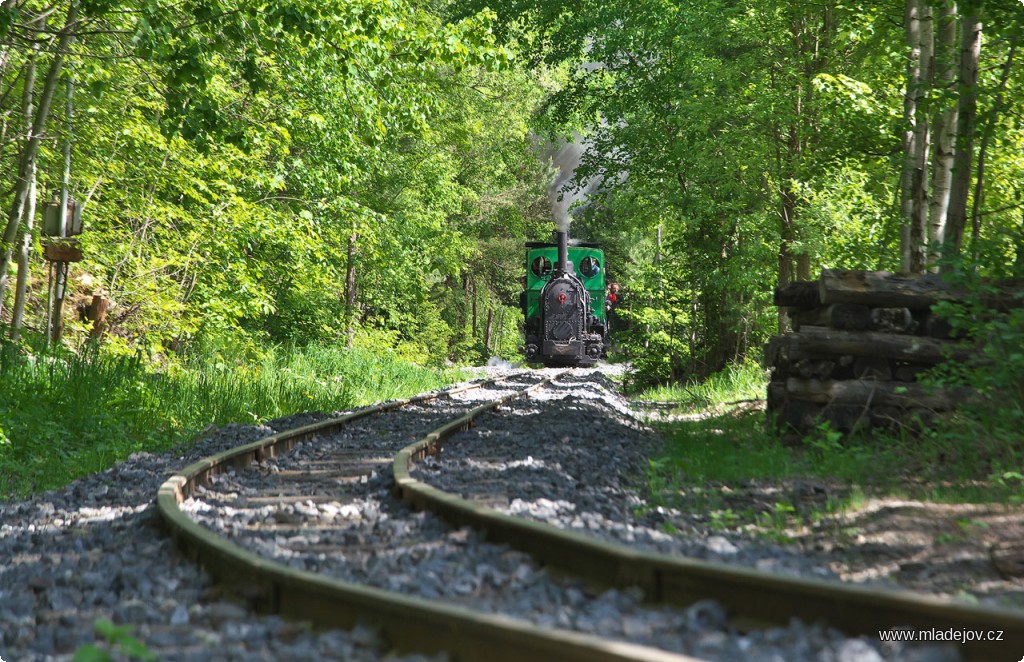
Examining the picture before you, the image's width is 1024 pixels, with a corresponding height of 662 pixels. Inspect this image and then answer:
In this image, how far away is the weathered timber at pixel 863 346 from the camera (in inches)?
316

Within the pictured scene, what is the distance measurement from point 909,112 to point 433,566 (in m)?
9.01

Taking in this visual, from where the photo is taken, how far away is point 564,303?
2733 cm

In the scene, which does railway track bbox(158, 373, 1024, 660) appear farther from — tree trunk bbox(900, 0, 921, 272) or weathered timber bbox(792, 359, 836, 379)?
tree trunk bbox(900, 0, 921, 272)

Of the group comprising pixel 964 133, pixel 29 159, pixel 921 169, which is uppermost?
pixel 964 133

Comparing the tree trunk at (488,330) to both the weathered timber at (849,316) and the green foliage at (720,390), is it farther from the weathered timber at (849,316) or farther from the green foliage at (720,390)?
the weathered timber at (849,316)

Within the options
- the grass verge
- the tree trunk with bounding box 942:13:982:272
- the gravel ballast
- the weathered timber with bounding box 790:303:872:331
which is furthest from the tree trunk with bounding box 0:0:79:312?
the tree trunk with bounding box 942:13:982:272

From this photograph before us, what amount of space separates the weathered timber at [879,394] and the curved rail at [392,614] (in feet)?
18.5

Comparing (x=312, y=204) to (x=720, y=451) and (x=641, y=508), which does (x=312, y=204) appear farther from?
(x=641, y=508)

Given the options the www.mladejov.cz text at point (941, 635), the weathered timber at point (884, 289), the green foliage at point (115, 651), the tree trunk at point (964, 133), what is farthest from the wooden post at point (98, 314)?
the www.mladejov.cz text at point (941, 635)

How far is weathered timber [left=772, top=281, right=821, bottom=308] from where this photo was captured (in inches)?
358

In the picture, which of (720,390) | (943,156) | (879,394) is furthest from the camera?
(720,390)

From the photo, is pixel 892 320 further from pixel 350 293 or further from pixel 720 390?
pixel 350 293

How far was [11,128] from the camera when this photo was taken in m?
12.9

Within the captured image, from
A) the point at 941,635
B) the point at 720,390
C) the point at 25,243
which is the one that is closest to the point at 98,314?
the point at 25,243
